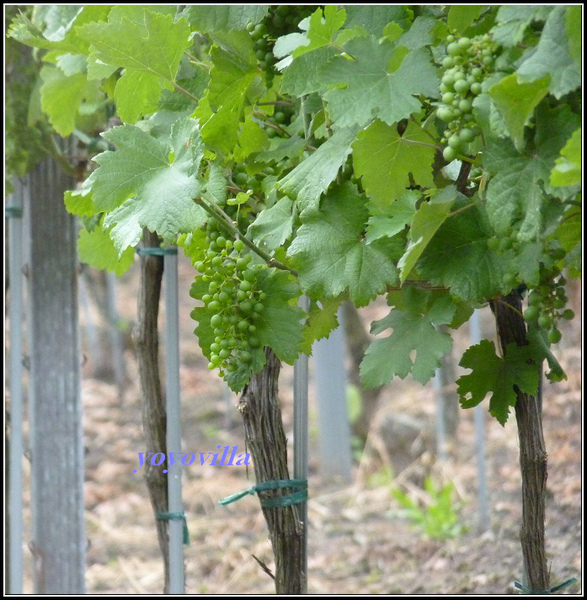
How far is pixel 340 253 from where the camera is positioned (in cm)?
81

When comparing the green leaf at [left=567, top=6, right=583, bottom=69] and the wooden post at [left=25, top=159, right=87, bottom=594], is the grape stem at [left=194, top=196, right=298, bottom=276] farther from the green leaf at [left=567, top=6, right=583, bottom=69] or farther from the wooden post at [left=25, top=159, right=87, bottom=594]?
the wooden post at [left=25, top=159, right=87, bottom=594]

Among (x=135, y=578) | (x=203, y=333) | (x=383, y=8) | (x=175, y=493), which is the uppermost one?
(x=383, y=8)

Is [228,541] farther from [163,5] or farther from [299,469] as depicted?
[163,5]

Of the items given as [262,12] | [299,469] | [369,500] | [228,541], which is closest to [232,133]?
[262,12]

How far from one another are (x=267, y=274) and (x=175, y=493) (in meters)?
0.64

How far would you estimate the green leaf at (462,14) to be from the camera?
72cm

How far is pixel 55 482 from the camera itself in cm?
178

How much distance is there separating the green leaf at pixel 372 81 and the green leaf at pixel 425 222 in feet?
0.31

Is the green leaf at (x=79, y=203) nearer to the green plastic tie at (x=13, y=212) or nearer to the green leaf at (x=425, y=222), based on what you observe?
the green leaf at (x=425, y=222)

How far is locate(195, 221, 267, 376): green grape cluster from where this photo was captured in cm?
83

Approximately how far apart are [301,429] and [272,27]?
2.10 feet

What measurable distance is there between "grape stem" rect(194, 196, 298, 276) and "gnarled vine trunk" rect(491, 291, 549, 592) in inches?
12.9

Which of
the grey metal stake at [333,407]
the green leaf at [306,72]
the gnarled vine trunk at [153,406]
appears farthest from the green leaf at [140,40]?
the grey metal stake at [333,407]

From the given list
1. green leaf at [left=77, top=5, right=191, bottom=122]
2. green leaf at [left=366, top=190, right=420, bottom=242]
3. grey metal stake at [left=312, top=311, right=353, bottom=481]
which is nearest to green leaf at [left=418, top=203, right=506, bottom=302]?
green leaf at [left=366, top=190, right=420, bottom=242]
